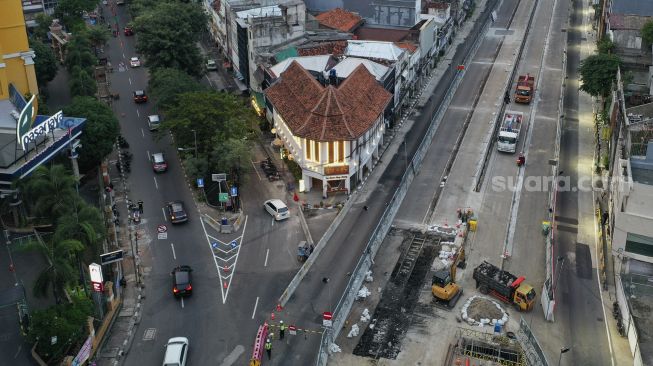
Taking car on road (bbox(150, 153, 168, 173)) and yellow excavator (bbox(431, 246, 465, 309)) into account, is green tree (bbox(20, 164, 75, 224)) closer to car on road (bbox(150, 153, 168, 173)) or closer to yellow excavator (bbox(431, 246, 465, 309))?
car on road (bbox(150, 153, 168, 173))

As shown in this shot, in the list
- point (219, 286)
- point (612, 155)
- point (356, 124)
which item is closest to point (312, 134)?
point (356, 124)

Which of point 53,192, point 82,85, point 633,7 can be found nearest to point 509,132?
Result: point 633,7

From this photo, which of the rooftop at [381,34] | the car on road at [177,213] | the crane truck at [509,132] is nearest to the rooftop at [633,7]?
the crane truck at [509,132]

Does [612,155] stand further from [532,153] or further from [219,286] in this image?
[219,286]

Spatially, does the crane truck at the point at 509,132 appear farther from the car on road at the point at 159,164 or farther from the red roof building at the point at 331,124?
the car on road at the point at 159,164

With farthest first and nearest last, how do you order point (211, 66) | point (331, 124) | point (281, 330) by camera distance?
1. point (211, 66)
2. point (331, 124)
3. point (281, 330)

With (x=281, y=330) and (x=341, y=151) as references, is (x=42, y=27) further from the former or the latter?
(x=281, y=330)
